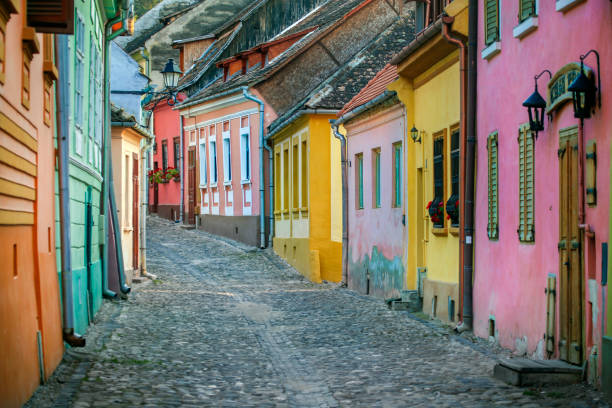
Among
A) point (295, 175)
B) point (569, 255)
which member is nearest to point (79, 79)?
point (569, 255)

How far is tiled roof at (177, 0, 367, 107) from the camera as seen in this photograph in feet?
107

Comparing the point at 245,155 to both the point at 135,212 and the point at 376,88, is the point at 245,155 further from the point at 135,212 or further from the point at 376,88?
the point at 376,88

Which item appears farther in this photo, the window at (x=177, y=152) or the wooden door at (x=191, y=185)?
the window at (x=177, y=152)

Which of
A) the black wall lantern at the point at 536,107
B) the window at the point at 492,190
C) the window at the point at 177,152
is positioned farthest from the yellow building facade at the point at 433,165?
the window at the point at 177,152

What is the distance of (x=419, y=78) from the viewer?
58.7ft

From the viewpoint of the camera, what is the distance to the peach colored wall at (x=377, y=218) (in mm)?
19891

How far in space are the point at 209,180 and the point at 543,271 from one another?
97.4ft

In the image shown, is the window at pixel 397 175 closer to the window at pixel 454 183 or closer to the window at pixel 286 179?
the window at pixel 454 183

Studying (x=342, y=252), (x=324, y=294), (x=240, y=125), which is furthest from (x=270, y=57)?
(x=324, y=294)

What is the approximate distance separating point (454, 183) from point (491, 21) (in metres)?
2.93

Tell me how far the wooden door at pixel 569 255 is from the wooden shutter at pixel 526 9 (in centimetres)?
170

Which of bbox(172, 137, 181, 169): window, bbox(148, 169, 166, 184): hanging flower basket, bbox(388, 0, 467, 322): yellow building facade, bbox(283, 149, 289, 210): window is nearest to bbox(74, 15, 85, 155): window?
bbox(388, 0, 467, 322): yellow building facade

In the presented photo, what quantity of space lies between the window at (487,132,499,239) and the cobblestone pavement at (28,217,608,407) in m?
1.41

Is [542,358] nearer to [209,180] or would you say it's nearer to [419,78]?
[419,78]
